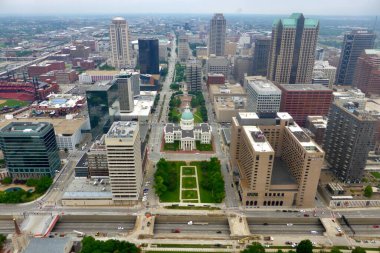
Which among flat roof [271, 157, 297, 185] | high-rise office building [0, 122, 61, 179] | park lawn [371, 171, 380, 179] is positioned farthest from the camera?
park lawn [371, 171, 380, 179]

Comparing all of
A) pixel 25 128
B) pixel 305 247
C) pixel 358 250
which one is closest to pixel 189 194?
pixel 305 247

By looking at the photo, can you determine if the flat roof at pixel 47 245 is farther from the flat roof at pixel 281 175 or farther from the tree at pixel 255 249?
the flat roof at pixel 281 175

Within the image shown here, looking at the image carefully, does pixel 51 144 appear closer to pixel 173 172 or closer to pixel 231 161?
pixel 173 172

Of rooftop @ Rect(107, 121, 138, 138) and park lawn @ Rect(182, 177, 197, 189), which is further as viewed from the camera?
park lawn @ Rect(182, 177, 197, 189)

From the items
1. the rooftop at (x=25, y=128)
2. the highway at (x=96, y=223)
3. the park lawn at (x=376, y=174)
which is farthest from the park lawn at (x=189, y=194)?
the park lawn at (x=376, y=174)

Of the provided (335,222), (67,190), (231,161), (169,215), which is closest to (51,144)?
(67,190)

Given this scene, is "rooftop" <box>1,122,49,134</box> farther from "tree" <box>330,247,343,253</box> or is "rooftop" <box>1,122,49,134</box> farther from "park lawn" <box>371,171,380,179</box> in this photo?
"park lawn" <box>371,171,380,179</box>

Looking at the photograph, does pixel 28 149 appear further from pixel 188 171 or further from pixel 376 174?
pixel 376 174

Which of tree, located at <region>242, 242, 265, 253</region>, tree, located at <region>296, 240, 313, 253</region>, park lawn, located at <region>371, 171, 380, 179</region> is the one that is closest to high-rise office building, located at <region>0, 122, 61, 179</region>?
tree, located at <region>242, 242, 265, 253</region>
